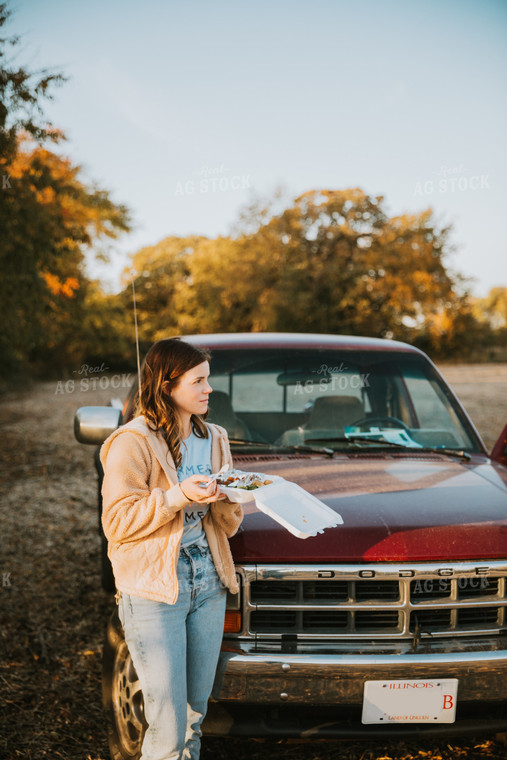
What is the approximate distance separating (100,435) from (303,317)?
92.7ft

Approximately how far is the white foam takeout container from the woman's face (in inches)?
13.4

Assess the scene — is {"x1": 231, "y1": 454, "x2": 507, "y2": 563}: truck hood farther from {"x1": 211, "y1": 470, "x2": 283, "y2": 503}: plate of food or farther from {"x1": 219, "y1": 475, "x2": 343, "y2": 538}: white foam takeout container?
{"x1": 211, "y1": 470, "x2": 283, "y2": 503}: plate of food

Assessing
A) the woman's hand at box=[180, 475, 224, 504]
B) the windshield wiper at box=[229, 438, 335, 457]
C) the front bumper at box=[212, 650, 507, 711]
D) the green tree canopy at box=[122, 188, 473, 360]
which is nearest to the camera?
the woman's hand at box=[180, 475, 224, 504]

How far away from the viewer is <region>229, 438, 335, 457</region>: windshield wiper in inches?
142

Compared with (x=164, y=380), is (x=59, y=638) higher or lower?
lower

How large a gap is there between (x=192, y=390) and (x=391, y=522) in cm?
93

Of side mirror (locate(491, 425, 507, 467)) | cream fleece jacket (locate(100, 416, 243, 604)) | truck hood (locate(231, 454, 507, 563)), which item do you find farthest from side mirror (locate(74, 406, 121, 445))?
side mirror (locate(491, 425, 507, 467))

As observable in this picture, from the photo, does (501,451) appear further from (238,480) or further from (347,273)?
(347,273)

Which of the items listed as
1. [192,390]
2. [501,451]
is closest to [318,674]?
[192,390]

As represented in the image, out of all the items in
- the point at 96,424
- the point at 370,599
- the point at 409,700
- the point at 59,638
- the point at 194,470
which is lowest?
the point at 59,638

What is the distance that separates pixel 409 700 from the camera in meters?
2.56

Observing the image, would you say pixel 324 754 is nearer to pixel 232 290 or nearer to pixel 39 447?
pixel 39 447

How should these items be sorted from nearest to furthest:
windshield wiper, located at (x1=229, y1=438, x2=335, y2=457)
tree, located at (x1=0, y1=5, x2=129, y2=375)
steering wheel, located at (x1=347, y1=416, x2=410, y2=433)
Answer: windshield wiper, located at (x1=229, y1=438, x2=335, y2=457), steering wheel, located at (x1=347, y1=416, x2=410, y2=433), tree, located at (x1=0, y1=5, x2=129, y2=375)

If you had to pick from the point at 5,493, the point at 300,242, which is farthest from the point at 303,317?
the point at 5,493
